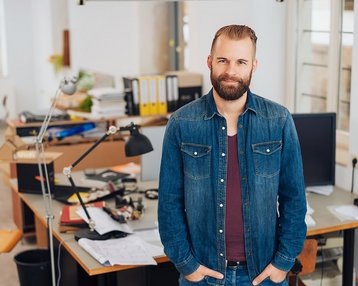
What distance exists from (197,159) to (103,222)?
1347 mm

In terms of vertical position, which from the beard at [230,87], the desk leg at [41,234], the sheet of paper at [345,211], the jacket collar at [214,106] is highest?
the beard at [230,87]

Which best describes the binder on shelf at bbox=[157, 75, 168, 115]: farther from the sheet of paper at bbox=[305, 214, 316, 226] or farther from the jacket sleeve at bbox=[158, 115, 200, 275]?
the jacket sleeve at bbox=[158, 115, 200, 275]

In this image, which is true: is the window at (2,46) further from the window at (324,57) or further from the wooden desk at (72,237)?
the window at (324,57)

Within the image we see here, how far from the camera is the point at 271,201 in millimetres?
2738

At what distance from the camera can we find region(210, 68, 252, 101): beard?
2.60 meters

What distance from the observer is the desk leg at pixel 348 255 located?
4.11m

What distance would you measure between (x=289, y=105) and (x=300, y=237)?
8.58 ft

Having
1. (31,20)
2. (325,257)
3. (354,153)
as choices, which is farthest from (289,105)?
(31,20)

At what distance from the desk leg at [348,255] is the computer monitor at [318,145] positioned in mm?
502

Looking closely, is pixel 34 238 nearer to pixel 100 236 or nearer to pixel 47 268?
pixel 47 268

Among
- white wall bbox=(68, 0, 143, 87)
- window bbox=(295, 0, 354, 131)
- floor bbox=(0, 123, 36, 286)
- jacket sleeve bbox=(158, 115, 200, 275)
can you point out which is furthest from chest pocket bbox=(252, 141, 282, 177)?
white wall bbox=(68, 0, 143, 87)

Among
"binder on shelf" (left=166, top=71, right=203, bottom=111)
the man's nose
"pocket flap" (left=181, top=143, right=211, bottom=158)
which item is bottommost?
"binder on shelf" (left=166, top=71, right=203, bottom=111)

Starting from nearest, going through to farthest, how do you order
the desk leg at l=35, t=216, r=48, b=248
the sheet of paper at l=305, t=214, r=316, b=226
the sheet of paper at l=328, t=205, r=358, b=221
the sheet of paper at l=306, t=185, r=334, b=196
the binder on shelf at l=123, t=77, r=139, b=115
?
the sheet of paper at l=305, t=214, r=316, b=226, the sheet of paper at l=328, t=205, r=358, b=221, the sheet of paper at l=306, t=185, r=334, b=196, the desk leg at l=35, t=216, r=48, b=248, the binder on shelf at l=123, t=77, r=139, b=115

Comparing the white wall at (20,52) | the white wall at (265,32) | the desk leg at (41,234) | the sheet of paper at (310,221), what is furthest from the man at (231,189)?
the white wall at (20,52)
